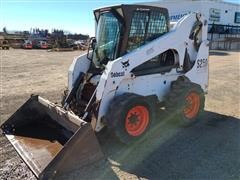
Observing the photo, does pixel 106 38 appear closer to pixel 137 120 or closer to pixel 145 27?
pixel 145 27

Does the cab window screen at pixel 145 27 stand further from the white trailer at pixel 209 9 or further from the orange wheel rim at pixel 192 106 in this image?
the white trailer at pixel 209 9

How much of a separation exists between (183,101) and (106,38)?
1.87 m

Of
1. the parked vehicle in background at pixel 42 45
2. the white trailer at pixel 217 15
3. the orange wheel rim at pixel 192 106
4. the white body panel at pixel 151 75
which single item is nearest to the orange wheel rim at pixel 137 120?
the white body panel at pixel 151 75

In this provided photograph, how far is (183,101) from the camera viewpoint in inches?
213

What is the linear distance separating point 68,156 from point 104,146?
125cm

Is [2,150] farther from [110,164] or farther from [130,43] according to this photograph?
[130,43]

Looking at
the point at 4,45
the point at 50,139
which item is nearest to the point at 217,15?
the point at 4,45

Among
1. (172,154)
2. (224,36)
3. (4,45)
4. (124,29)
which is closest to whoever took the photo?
(172,154)

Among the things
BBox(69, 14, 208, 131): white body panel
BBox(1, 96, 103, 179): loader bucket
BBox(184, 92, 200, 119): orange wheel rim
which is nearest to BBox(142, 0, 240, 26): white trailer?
BBox(69, 14, 208, 131): white body panel

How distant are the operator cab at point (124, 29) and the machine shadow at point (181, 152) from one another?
149 cm

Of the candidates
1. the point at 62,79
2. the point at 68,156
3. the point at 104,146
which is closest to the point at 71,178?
the point at 68,156

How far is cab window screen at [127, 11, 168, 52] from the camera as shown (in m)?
5.05

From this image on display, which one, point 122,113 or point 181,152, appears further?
point 181,152

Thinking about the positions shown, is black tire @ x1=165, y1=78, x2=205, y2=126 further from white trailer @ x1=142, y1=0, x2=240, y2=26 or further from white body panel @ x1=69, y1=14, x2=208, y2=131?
white trailer @ x1=142, y1=0, x2=240, y2=26
